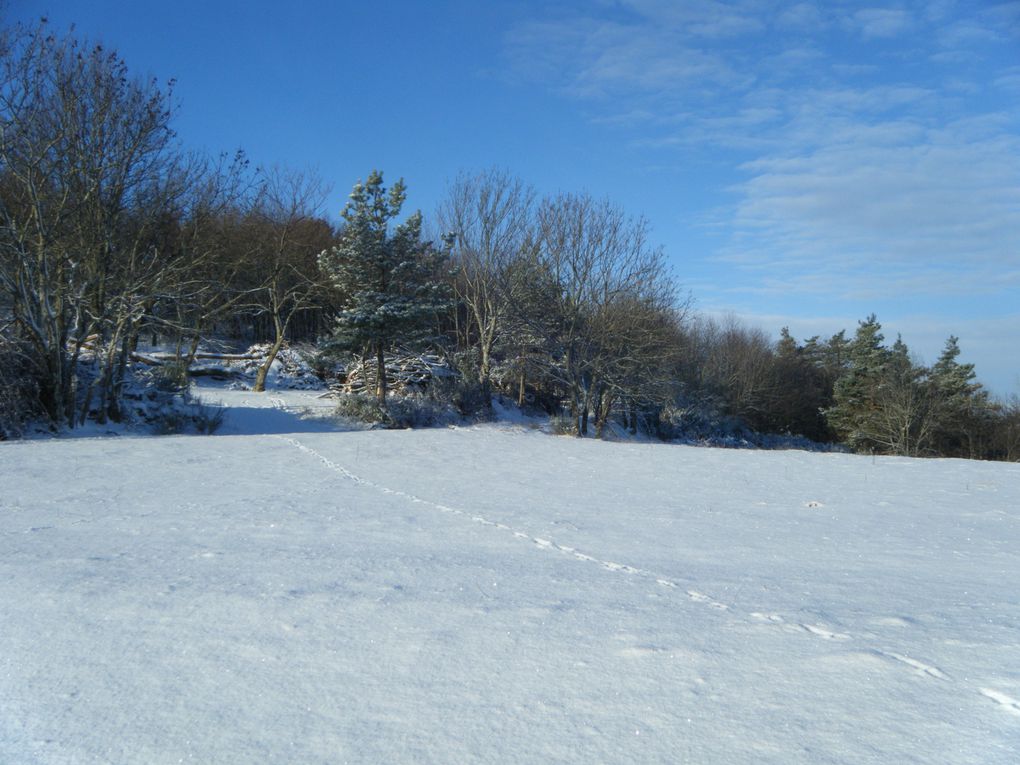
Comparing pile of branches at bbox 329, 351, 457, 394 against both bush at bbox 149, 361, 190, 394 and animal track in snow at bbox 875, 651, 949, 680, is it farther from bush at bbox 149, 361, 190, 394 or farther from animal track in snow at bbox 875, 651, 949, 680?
animal track in snow at bbox 875, 651, 949, 680

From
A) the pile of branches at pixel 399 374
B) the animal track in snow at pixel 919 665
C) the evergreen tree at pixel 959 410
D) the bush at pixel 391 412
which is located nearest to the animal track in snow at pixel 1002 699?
the animal track in snow at pixel 919 665

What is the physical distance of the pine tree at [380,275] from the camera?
21.2m

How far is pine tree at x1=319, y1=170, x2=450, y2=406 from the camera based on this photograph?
2120 centimetres

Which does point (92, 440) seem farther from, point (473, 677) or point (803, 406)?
point (803, 406)

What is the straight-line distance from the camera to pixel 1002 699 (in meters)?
3.20

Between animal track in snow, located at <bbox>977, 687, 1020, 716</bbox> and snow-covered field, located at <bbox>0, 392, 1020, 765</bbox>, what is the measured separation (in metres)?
0.02

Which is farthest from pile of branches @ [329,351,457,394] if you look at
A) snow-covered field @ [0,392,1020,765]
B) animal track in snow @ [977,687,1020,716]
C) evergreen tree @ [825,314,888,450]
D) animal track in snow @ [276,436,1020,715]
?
evergreen tree @ [825,314,888,450]

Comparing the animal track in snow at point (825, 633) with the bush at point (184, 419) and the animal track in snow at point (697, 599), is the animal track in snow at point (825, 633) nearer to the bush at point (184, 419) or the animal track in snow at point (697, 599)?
the animal track in snow at point (697, 599)

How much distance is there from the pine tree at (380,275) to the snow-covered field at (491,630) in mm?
12980

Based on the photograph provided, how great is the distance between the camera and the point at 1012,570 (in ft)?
19.9

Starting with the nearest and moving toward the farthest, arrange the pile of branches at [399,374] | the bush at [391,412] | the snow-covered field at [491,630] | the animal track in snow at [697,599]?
1. the snow-covered field at [491,630]
2. the animal track in snow at [697,599]
3. the bush at [391,412]
4. the pile of branches at [399,374]

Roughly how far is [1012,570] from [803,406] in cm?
4486

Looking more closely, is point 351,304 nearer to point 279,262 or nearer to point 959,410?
point 279,262

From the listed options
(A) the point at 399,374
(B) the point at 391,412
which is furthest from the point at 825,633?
(A) the point at 399,374
